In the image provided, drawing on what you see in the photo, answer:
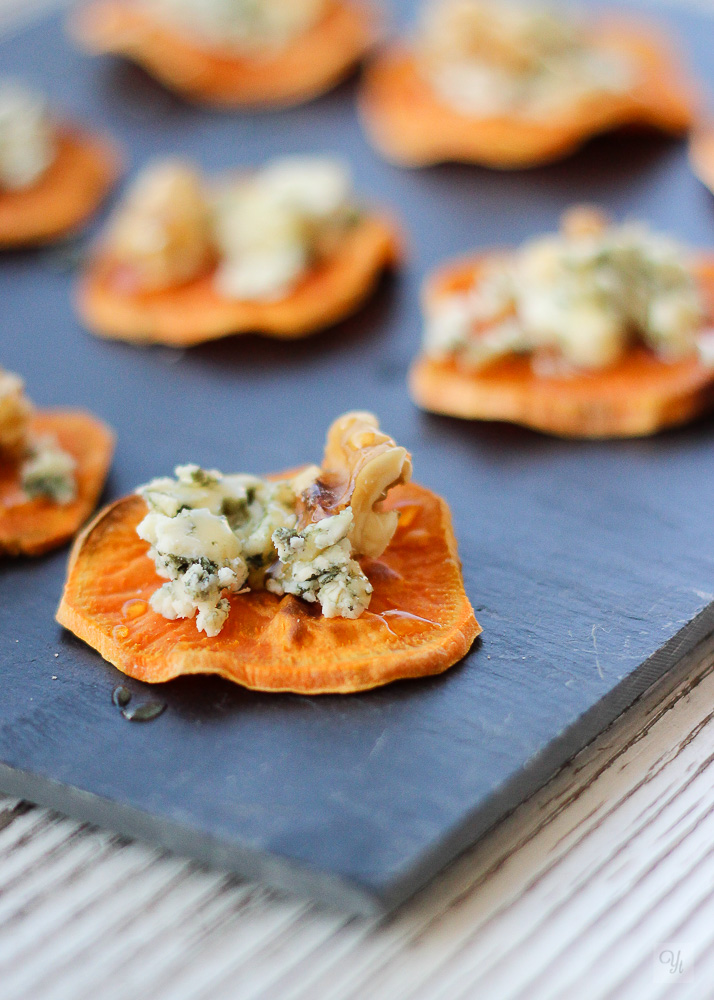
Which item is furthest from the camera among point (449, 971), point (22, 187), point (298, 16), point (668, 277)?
point (298, 16)

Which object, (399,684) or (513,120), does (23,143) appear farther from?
(399,684)

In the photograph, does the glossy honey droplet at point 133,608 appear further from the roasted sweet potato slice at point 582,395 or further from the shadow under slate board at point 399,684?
the roasted sweet potato slice at point 582,395

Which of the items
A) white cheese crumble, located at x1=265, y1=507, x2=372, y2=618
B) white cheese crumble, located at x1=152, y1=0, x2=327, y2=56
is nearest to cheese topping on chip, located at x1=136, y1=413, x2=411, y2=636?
white cheese crumble, located at x1=265, y1=507, x2=372, y2=618

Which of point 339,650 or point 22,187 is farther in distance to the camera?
point 22,187

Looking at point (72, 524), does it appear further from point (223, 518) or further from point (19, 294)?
point (19, 294)

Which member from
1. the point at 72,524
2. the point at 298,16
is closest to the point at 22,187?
the point at 298,16

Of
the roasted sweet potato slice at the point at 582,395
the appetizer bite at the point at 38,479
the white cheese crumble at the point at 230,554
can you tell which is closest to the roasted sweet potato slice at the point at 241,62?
the roasted sweet potato slice at the point at 582,395

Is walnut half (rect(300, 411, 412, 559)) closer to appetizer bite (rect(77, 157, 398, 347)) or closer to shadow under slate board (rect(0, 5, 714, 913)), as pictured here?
shadow under slate board (rect(0, 5, 714, 913))
